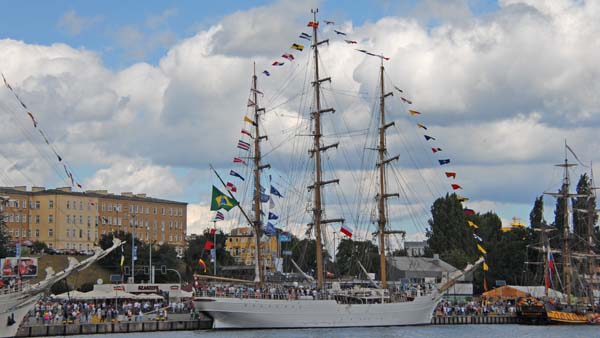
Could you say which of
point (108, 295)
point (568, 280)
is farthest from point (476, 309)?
point (108, 295)

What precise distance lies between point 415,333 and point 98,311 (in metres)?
23.5

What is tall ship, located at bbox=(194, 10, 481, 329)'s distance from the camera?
251 ft

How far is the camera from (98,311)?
73688 millimetres

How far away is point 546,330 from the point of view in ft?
266

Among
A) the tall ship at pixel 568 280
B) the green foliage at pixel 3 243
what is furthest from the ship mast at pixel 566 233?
the green foliage at pixel 3 243

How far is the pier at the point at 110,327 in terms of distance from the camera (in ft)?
221

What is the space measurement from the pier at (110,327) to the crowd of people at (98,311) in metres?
1.09

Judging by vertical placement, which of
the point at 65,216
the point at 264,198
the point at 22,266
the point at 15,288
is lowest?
the point at 15,288

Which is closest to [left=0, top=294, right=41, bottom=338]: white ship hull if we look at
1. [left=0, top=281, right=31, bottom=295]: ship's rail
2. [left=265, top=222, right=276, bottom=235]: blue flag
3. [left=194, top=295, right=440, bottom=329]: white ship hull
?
[left=0, top=281, right=31, bottom=295]: ship's rail

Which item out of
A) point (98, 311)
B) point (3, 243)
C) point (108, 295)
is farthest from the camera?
point (3, 243)

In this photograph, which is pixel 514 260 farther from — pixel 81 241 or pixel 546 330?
pixel 81 241

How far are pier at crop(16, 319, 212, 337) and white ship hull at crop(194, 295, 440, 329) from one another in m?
1.50

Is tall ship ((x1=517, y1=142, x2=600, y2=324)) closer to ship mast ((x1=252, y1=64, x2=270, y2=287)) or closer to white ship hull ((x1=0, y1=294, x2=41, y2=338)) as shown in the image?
ship mast ((x1=252, y1=64, x2=270, y2=287))

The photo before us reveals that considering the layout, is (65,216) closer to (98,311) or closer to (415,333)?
(98,311)
